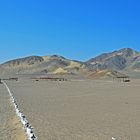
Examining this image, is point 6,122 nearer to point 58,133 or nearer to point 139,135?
point 58,133

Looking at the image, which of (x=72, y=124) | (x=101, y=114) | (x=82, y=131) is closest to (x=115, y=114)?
(x=101, y=114)

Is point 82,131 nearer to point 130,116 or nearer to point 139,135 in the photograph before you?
point 139,135

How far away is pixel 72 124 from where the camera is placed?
1675cm

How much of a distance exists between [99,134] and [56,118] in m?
5.37

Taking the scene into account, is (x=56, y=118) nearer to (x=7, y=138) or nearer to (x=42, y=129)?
(x=42, y=129)

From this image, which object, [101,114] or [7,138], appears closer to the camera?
[7,138]

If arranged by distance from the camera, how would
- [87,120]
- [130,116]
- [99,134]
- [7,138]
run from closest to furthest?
[7,138]
[99,134]
[87,120]
[130,116]

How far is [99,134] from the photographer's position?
14.0 meters

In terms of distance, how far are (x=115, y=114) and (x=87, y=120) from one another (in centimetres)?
282

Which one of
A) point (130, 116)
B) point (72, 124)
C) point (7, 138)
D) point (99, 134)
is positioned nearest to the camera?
point (7, 138)

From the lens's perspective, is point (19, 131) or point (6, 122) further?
point (6, 122)

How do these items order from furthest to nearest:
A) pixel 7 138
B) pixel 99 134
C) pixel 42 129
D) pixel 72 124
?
pixel 72 124, pixel 42 129, pixel 99 134, pixel 7 138

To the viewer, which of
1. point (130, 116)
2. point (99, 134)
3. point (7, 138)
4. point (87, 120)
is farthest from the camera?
point (130, 116)

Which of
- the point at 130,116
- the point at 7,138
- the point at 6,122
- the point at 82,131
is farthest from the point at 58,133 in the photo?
the point at 130,116
